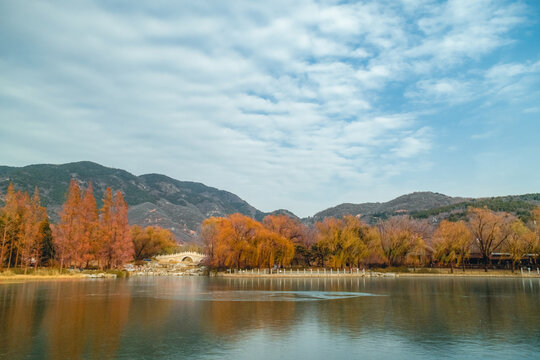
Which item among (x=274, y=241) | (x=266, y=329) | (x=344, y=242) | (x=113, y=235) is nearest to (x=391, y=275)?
(x=344, y=242)

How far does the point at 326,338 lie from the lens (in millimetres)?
17969

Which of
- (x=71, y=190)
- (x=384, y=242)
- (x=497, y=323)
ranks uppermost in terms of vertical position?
(x=71, y=190)

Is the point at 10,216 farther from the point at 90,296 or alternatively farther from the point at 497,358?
the point at 497,358

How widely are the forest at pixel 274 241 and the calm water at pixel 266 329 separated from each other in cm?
3594

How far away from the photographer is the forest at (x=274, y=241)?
212 ft

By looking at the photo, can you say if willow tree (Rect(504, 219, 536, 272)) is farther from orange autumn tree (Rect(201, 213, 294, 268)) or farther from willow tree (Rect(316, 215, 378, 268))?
orange autumn tree (Rect(201, 213, 294, 268))

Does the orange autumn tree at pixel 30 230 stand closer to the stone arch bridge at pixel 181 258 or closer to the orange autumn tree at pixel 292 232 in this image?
the orange autumn tree at pixel 292 232

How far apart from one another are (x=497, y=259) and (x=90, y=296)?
79458 mm

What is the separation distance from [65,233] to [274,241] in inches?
1302

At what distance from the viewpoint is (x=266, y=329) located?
65.2 feet

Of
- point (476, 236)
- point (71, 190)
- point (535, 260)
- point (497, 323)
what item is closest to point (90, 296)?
point (497, 323)

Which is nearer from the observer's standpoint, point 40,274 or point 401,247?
point 40,274

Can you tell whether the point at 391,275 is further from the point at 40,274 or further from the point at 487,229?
the point at 40,274

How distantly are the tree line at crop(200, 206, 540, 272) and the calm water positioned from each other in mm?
39774
